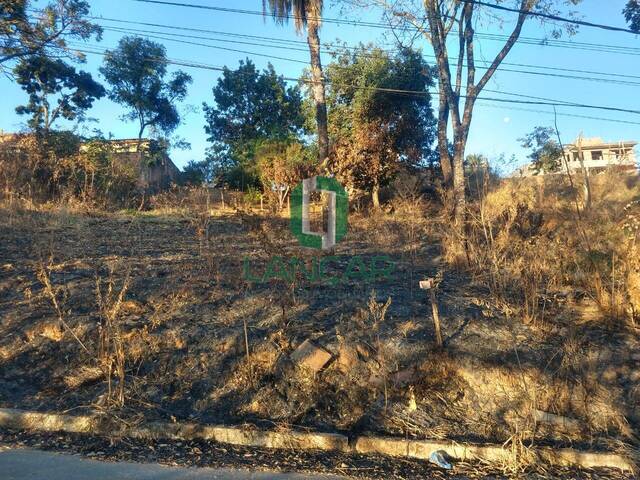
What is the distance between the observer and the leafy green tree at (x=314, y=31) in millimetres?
16531

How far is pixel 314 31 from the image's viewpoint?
16641 mm

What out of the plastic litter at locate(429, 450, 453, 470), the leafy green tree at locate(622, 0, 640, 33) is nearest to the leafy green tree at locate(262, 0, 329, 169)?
the leafy green tree at locate(622, 0, 640, 33)

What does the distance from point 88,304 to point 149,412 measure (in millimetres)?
2216

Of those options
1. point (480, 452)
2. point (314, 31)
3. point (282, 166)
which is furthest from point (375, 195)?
point (480, 452)

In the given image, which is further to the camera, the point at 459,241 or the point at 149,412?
the point at 459,241

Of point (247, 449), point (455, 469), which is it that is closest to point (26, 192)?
point (247, 449)

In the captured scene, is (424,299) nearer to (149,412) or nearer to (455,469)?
(455,469)

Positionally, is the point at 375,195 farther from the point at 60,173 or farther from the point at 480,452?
the point at 480,452

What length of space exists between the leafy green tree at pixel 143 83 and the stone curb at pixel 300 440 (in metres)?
24.0

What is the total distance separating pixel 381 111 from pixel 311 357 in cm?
1373

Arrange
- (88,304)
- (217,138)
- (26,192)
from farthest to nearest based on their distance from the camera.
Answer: (217,138), (26,192), (88,304)

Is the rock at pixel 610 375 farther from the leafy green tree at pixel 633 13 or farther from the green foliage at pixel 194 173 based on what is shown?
the green foliage at pixel 194 173

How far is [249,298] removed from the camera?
6688mm

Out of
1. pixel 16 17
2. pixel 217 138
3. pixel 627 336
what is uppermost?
pixel 16 17
